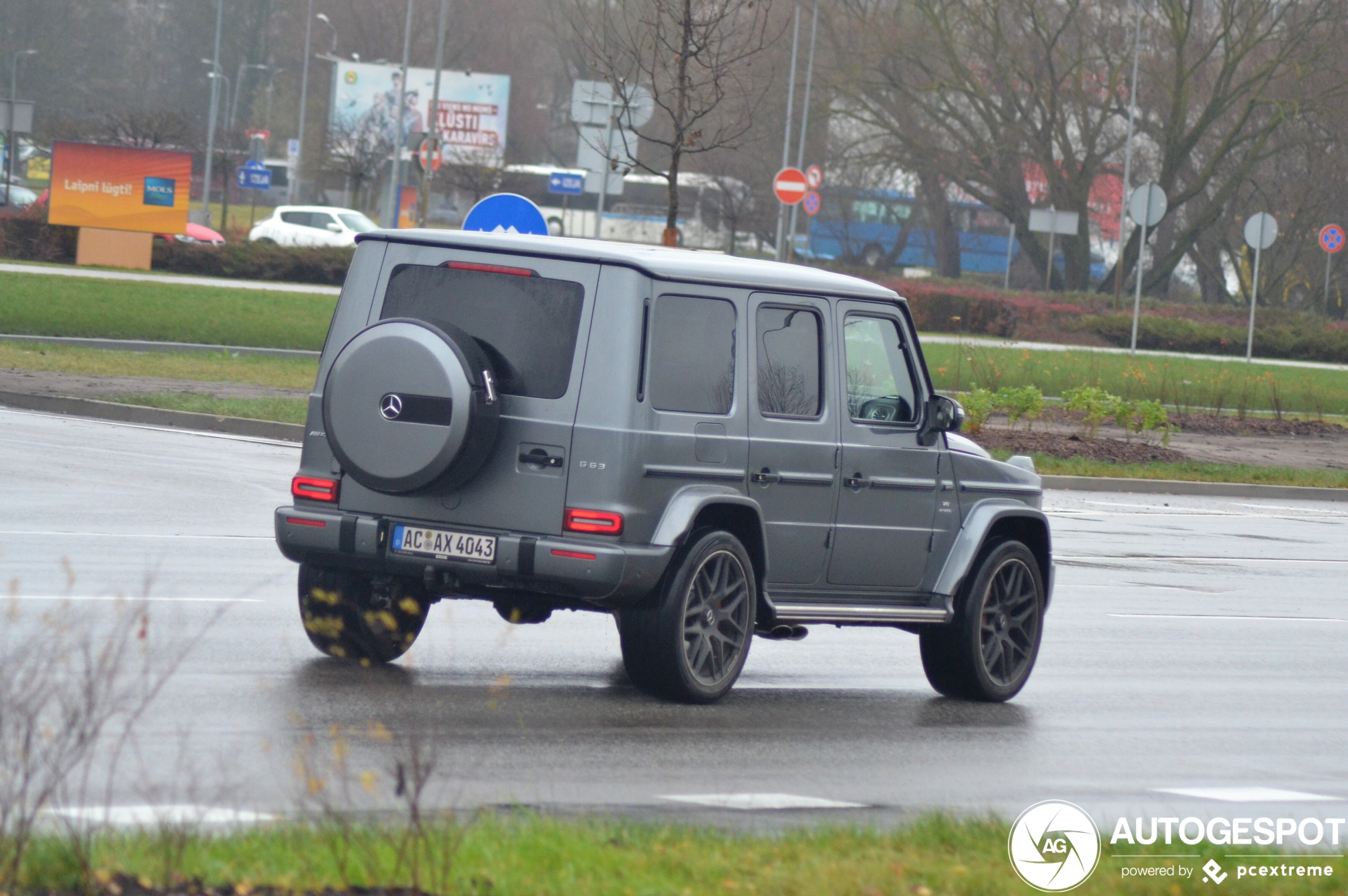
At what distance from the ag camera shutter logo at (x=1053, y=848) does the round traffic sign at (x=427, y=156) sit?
40912 mm

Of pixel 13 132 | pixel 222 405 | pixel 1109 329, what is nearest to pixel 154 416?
pixel 222 405

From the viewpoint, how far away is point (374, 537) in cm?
779

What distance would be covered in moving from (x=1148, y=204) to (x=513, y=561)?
97.8 ft

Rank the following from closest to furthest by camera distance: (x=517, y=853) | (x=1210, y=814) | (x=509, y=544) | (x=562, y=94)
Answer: (x=517, y=853)
(x=1210, y=814)
(x=509, y=544)
(x=562, y=94)

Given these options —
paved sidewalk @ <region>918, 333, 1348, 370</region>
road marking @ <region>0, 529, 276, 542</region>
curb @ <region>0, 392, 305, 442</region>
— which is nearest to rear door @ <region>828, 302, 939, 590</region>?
road marking @ <region>0, 529, 276, 542</region>

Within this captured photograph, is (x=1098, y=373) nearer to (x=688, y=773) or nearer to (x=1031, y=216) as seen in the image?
(x=1031, y=216)

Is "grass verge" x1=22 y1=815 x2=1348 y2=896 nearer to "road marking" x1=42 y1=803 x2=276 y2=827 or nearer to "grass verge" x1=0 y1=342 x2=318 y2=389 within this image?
"road marking" x1=42 y1=803 x2=276 y2=827

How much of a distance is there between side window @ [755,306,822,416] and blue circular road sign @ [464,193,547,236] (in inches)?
297

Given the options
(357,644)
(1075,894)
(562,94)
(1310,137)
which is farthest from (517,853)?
(562,94)

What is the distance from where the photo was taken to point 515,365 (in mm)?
7785

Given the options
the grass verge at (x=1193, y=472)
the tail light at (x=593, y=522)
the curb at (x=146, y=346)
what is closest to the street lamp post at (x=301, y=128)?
the curb at (x=146, y=346)

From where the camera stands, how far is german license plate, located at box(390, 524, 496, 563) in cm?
762

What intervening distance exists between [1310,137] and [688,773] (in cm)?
5045

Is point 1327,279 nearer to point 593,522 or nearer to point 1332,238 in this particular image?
point 1332,238
